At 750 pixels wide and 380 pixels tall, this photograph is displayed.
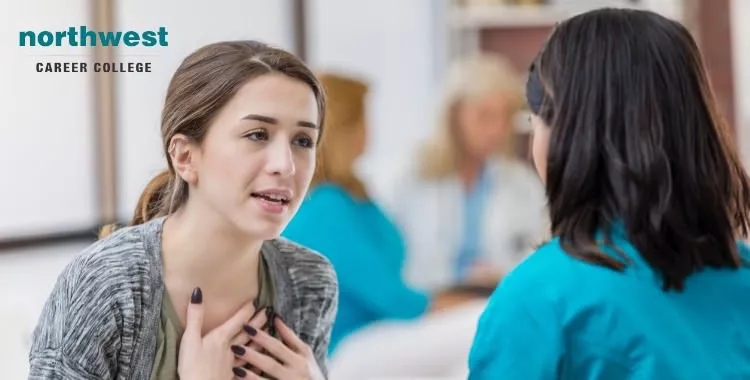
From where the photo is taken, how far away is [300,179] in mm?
1036

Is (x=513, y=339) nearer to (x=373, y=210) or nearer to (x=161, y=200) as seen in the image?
(x=161, y=200)

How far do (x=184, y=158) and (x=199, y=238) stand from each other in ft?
0.27

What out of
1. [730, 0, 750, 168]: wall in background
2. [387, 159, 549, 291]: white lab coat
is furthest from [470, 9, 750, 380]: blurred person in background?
[730, 0, 750, 168]: wall in background

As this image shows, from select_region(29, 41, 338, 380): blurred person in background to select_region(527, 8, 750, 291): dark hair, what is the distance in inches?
10.2

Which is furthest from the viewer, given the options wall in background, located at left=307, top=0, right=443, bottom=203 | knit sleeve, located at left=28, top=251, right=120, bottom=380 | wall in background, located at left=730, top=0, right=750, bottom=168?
wall in background, located at left=307, top=0, right=443, bottom=203

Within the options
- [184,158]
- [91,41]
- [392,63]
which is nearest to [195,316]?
[184,158]

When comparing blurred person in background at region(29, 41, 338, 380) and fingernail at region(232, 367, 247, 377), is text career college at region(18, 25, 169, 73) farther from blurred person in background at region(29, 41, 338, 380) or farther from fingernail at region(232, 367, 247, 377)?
fingernail at region(232, 367, 247, 377)

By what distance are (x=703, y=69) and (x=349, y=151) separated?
48.8 inches

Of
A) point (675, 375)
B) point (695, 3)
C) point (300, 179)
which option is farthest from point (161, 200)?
point (695, 3)

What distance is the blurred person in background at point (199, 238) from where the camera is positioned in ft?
3.24

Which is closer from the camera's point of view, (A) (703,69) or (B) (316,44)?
(A) (703,69)

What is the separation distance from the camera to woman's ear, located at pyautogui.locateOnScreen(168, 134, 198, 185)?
1.01 m

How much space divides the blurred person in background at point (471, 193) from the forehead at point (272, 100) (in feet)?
7.50

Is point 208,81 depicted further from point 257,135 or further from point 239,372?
point 239,372
